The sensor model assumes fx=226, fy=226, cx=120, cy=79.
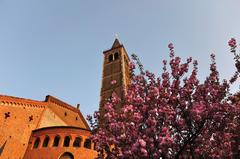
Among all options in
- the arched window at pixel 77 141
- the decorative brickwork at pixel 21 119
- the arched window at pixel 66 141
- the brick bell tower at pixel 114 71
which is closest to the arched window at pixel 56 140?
the arched window at pixel 66 141

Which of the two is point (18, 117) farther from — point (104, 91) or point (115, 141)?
point (115, 141)

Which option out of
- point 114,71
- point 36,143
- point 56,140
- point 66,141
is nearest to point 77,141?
point 66,141

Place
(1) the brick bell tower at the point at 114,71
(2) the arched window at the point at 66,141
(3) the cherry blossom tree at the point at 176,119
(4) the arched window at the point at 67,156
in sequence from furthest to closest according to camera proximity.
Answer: (1) the brick bell tower at the point at 114,71
(2) the arched window at the point at 66,141
(4) the arched window at the point at 67,156
(3) the cherry blossom tree at the point at 176,119

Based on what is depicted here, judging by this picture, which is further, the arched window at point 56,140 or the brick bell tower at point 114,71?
the brick bell tower at point 114,71

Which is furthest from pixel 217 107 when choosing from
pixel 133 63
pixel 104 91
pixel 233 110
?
pixel 104 91

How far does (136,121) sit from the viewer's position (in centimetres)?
809

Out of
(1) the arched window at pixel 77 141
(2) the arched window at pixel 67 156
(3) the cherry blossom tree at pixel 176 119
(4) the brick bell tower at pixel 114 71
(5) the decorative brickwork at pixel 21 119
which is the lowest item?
(3) the cherry blossom tree at pixel 176 119

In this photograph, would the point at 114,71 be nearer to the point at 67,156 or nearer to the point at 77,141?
the point at 77,141

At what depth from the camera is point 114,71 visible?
131 feet

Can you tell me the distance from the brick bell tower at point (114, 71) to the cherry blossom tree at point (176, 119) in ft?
82.0

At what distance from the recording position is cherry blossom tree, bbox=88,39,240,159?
7883 millimetres

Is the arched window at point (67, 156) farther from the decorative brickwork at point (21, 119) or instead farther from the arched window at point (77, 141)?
the decorative brickwork at point (21, 119)

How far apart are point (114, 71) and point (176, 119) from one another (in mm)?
32065

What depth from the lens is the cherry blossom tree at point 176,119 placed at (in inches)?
310
